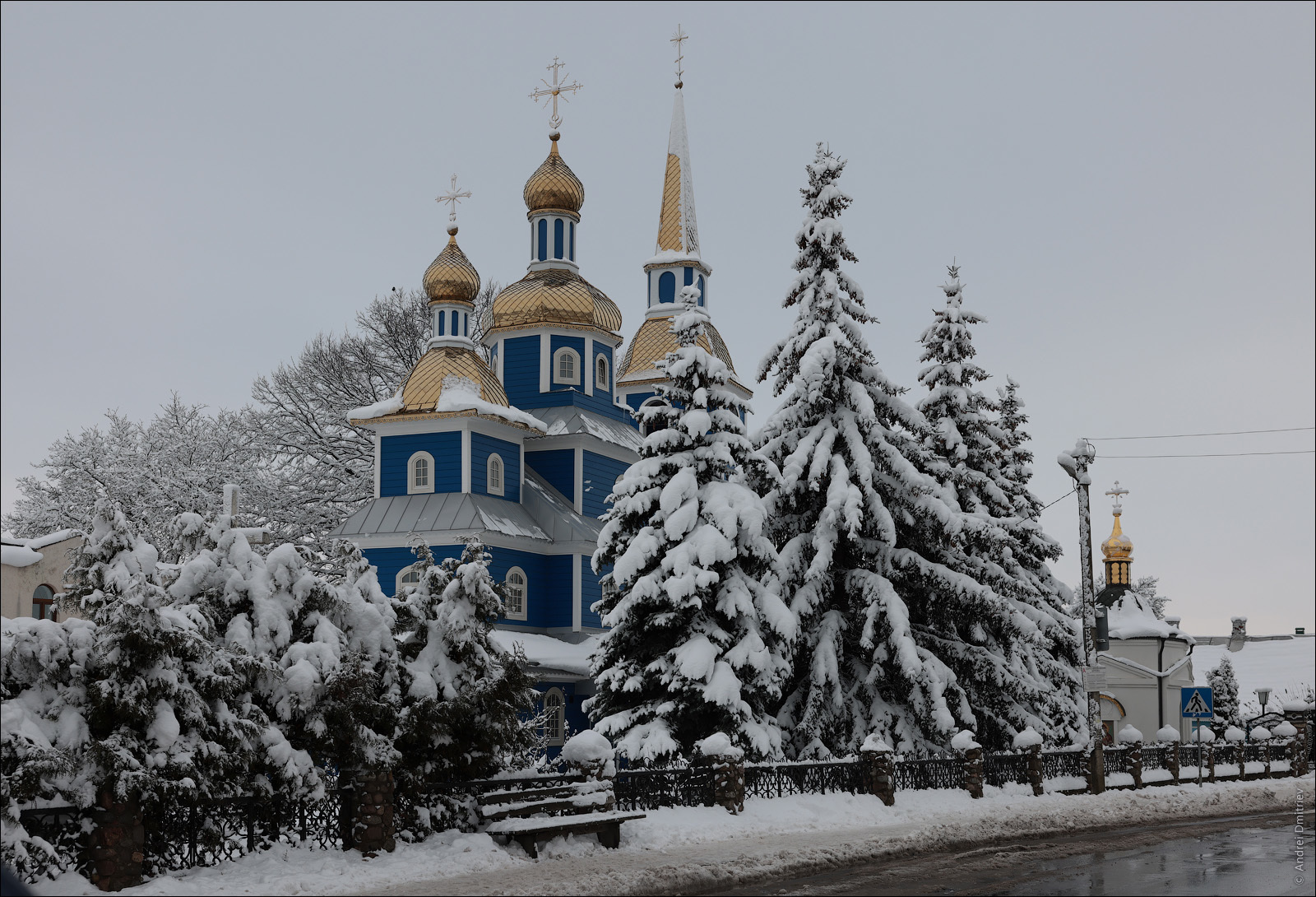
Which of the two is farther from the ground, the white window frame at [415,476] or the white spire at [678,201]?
the white spire at [678,201]

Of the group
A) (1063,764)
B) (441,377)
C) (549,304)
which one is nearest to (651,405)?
(1063,764)

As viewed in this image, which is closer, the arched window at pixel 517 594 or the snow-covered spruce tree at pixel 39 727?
the snow-covered spruce tree at pixel 39 727

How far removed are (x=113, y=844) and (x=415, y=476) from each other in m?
22.5

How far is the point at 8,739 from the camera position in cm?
1089

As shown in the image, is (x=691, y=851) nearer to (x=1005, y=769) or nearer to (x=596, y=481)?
(x=1005, y=769)

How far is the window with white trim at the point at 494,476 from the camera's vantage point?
33812 mm

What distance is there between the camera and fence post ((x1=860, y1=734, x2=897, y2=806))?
768 inches

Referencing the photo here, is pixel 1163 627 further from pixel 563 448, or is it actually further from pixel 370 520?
pixel 370 520

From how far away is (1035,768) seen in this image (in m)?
23.0

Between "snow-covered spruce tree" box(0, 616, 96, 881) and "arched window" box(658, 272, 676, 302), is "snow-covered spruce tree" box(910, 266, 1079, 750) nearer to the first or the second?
"snow-covered spruce tree" box(0, 616, 96, 881)

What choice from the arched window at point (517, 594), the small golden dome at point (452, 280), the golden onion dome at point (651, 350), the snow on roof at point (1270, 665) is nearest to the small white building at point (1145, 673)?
the snow on roof at point (1270, 665)

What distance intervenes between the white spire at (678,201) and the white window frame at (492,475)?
1264cm

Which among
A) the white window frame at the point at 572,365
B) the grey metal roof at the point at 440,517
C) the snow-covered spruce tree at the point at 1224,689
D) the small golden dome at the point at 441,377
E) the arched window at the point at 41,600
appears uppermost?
the white window frame at the point at 572,365

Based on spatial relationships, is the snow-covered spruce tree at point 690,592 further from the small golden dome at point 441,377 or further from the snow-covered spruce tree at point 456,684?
the small golden dome at point 441,377
